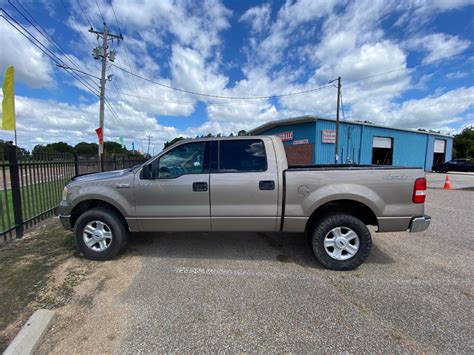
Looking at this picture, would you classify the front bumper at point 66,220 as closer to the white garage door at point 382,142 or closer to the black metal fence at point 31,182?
the black metal fence at point 31,182

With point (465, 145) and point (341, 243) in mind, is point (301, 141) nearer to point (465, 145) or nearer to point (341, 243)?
point (341, 243)

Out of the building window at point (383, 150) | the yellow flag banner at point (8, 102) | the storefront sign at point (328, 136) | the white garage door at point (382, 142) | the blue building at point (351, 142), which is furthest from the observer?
the building window at point (383, 150)

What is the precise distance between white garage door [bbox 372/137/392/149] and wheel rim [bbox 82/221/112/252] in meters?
28.1

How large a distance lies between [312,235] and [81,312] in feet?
9.68

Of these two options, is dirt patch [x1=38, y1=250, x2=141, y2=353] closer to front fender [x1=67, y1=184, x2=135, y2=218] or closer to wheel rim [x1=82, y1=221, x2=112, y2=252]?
wheel rim [x1=82, y1=221, x2=112, y2=252]

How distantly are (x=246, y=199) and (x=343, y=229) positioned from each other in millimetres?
1449

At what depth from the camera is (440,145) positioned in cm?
3362

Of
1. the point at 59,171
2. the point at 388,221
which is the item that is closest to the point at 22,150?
the point at 59,171

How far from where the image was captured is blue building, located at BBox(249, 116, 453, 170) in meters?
21.1

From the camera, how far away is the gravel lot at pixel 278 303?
2.09 metres

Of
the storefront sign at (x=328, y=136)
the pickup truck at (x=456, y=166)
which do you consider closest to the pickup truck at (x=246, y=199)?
the storefront sign at (x=328, y=136)

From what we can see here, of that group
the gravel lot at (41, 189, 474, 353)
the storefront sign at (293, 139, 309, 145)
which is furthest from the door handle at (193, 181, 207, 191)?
the storefront sign at (293, 139, 309, 145)

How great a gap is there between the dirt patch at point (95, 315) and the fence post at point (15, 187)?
204 cm

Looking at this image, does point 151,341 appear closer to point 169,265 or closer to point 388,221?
point 169,265
